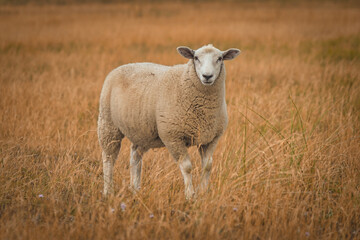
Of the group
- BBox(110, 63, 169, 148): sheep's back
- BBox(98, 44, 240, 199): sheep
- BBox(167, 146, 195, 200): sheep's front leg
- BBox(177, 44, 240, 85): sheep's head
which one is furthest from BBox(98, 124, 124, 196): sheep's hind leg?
BBox(177, 44, 240, 85): sheep's head

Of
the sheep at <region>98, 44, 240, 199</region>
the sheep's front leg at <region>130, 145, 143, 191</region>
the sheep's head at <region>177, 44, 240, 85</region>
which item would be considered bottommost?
the sheep's front leg at <region>130, 145, 143, 191</region>

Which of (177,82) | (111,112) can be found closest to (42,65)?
(111,112)

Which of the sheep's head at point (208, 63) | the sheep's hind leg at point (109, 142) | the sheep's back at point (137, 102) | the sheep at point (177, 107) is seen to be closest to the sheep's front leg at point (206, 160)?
the sheep at point (177, 107)

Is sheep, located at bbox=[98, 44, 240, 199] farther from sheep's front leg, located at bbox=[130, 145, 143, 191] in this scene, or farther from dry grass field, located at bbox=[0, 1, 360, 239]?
dry grass field, located at bbox=[0, 1, 360, 239]

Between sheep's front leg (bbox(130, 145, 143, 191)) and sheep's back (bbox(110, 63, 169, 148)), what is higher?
sheep's back (bbox(110, 63, 169, 148))

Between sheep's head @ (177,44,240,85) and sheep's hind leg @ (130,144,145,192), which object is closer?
sheep's head @ (177,44,240,85)

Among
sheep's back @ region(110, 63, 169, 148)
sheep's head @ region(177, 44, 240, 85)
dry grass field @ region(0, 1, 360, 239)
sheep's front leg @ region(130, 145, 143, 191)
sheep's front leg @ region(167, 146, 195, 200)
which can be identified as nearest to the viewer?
dry grass field @ region(0, 1, 360, 239)

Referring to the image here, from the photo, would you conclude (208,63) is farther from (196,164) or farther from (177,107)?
(196,164)

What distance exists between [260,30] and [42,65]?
9150 millimetres

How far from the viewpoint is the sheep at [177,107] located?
9.59 feet

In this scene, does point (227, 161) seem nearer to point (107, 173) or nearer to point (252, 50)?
point (107, 173)

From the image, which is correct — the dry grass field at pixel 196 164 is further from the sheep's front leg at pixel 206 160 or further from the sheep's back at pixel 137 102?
the sheep's back at pixel 137 102

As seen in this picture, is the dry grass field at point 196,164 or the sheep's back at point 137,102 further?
the sheep's back at point 137,102

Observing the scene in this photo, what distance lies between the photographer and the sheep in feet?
9.59
